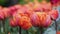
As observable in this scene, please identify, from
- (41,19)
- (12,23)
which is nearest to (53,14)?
(41,19)

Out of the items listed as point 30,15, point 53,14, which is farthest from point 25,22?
point 53,14

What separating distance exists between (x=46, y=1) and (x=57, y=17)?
12 cm

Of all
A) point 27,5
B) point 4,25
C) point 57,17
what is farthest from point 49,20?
point 4,25

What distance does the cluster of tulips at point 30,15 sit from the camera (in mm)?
826

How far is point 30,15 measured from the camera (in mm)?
837

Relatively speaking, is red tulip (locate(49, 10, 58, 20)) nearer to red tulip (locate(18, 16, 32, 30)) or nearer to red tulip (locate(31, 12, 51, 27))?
red tulip (locate(31, 12, 51, 27))

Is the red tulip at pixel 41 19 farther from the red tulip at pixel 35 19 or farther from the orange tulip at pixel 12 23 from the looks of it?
the orange tulip at pixel 12 23

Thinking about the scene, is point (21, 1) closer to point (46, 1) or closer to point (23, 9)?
point (23, 9)

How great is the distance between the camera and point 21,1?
2.79 ft

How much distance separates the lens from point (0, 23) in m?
0.86

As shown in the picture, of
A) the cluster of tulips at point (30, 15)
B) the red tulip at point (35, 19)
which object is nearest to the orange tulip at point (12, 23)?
the cluster of tulips at point (30, 15)

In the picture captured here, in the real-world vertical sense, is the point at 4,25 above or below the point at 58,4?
below

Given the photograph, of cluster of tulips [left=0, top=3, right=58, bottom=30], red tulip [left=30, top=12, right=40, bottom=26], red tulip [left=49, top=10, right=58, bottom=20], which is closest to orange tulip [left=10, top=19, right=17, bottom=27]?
cluster of tulips [left=0, top=3, right=58, bottom=30]

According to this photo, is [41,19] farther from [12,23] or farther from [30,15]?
[12,23]
